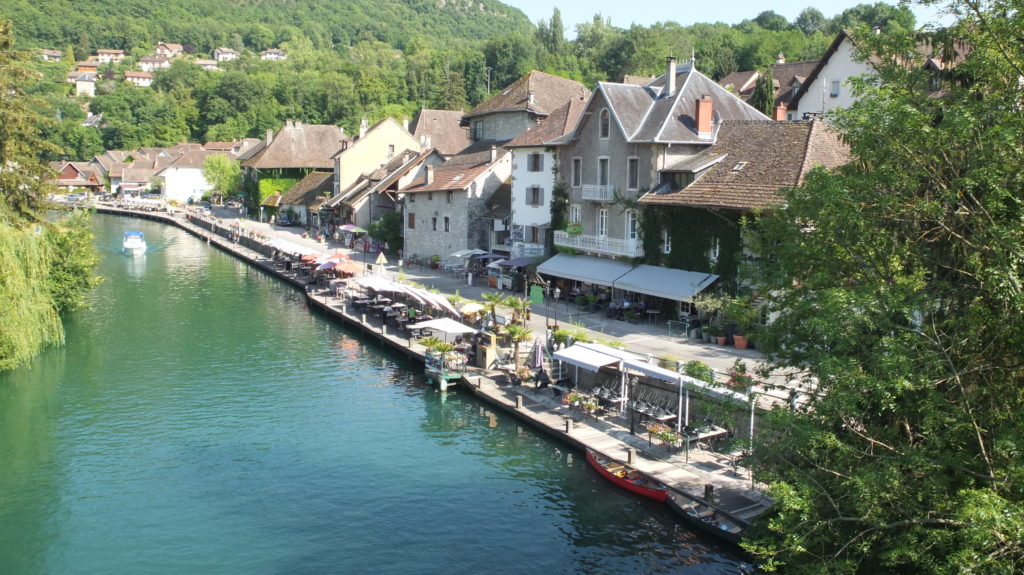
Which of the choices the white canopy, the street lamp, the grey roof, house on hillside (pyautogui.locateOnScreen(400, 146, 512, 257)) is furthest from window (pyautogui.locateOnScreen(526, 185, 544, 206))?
the grey roof

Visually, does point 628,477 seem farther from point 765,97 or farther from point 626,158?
point 765,97

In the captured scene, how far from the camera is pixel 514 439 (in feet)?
84.9

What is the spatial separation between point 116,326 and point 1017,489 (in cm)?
4006

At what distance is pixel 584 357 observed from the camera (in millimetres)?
26297

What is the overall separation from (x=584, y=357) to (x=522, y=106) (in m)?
34.6

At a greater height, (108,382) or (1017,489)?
(1017,489)

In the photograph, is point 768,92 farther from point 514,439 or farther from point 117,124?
point 117,124

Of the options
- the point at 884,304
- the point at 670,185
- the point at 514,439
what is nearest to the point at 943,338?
the point at 884,304

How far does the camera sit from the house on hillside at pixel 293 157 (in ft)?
284

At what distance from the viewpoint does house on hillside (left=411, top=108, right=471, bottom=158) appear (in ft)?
243

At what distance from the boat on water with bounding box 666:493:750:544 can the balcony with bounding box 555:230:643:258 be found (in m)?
19.1

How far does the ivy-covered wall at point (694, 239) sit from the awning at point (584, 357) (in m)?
8.75

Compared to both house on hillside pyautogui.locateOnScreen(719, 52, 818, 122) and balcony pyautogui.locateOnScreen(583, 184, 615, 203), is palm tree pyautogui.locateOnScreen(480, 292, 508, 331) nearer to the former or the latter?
balcony pyautogui.locateOnScreen(583, 184, 615, 203)

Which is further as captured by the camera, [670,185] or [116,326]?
[116,326]
